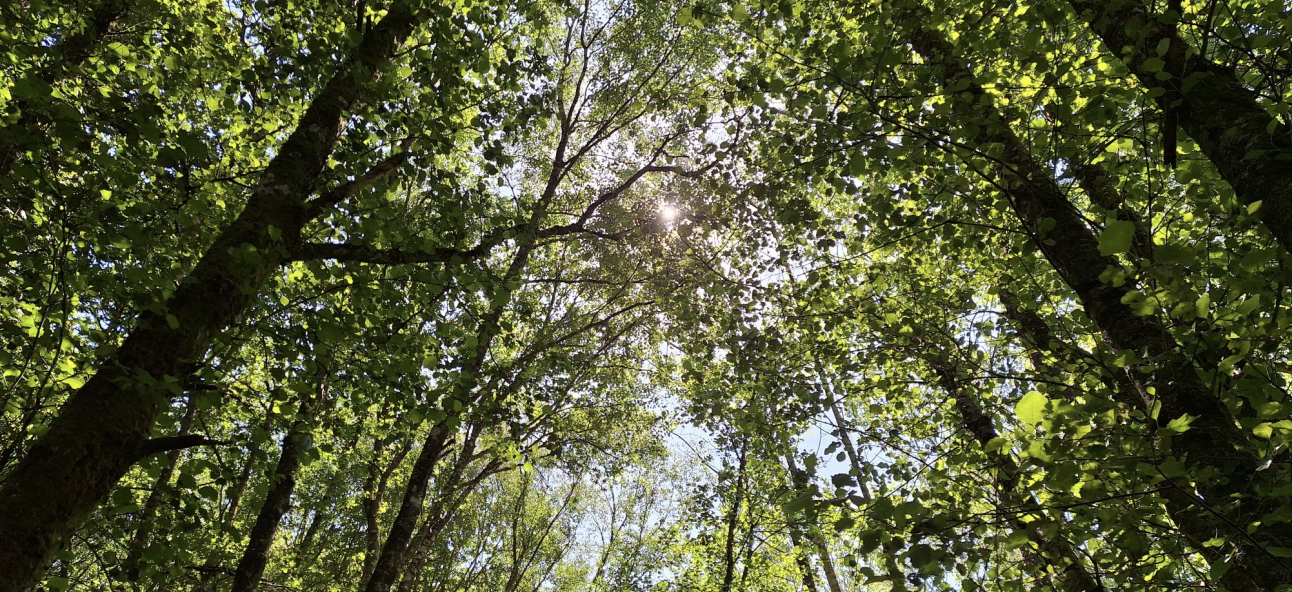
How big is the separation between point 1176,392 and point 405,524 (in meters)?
9.07

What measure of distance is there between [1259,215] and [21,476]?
647cm

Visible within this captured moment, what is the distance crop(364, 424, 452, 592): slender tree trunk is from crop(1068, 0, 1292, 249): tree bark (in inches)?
351

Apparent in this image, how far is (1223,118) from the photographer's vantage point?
10.6ft

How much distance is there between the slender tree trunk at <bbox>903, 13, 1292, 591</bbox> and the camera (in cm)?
277

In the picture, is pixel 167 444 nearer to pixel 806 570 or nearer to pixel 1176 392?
pixel 1176 392

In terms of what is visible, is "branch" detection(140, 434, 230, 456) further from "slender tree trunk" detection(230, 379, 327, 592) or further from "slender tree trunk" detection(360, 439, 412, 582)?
"slender tree trunk" detection(360, 439, 412, 582)

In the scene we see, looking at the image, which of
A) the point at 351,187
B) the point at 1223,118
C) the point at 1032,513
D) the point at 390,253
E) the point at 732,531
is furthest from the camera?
the point at 732,531

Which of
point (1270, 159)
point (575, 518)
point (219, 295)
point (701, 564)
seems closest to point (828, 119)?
point (1270, 159)

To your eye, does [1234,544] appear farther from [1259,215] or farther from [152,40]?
[152,40]

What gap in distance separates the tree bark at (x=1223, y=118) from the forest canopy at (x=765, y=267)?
0.07 ft

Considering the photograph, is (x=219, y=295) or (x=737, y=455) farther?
(x=737, y=455)

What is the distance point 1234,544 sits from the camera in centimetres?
270

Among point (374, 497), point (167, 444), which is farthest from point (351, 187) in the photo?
point (374, 497)

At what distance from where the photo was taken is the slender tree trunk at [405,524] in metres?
8.23
